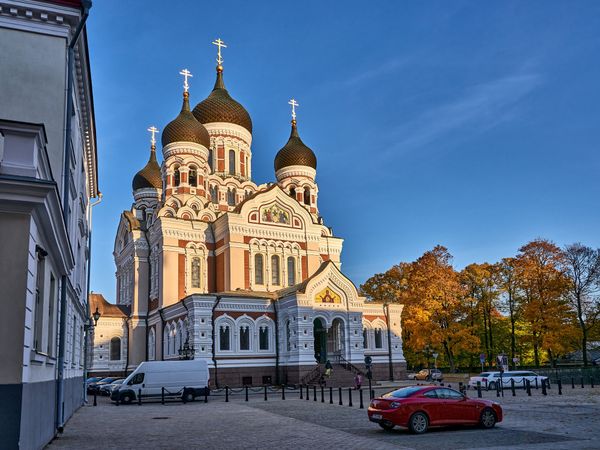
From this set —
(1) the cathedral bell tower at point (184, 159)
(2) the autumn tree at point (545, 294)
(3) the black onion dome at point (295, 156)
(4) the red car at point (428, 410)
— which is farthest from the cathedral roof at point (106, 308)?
(4) the red car at point (428, 410)

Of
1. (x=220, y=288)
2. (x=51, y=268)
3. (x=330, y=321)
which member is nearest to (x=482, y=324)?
(x=330, y=321)

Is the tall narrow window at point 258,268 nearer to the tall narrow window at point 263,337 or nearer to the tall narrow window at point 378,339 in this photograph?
the tall narrow window at point 263,337

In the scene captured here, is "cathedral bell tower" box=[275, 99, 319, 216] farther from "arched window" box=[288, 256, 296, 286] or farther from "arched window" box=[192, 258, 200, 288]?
"arched window" box=[192, 258, 200, 288]

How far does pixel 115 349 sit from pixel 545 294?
3459 centimetres

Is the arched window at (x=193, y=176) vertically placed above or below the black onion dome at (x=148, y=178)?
below

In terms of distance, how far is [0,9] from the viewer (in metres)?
15.3

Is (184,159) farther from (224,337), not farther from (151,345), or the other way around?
(224,337)

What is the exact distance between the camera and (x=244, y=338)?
40.6m

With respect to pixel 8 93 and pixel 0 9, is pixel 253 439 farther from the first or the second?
pixel 0 9

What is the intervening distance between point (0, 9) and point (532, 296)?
4379 cm

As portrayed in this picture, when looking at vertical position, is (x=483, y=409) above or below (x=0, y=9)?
below

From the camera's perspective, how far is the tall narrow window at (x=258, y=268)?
46.8 meters

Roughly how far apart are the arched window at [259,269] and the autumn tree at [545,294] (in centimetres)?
2064

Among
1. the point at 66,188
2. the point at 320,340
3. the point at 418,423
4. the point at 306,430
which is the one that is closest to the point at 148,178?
the point at 320,340
